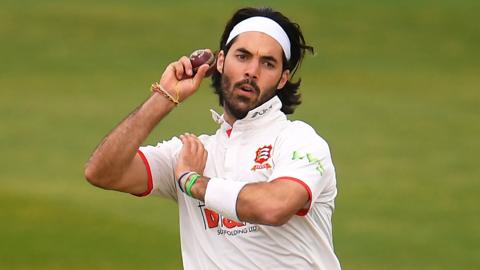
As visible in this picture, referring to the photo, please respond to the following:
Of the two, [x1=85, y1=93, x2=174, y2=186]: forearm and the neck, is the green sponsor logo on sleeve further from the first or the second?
[x1=85, y1=93, x2=174, y2=186]: forearm

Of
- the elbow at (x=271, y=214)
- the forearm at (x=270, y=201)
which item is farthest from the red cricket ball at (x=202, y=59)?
the elbow at (x=271, y=214)

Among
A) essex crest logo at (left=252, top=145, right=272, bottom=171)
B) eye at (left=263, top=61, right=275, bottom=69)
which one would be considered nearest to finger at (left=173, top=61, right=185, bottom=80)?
eye at (left=263, top=61, right=275, bottom=69)

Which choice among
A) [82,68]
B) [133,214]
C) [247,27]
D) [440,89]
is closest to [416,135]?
[440,89]

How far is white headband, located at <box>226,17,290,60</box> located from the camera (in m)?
9.38

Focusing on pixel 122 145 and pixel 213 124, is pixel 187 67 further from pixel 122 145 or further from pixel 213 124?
pixel 213 124

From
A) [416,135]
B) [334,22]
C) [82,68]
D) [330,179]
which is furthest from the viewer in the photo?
[334,22]

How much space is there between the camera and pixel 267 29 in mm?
9375

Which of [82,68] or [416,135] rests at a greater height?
[82,68]

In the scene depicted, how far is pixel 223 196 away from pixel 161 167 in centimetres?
100

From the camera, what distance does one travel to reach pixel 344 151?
2175cm

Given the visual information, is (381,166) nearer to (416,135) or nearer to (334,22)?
(416,135)

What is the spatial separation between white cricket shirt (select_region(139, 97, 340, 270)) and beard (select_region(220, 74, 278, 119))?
4 cm

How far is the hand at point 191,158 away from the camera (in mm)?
8992

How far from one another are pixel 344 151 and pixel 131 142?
12.9m
